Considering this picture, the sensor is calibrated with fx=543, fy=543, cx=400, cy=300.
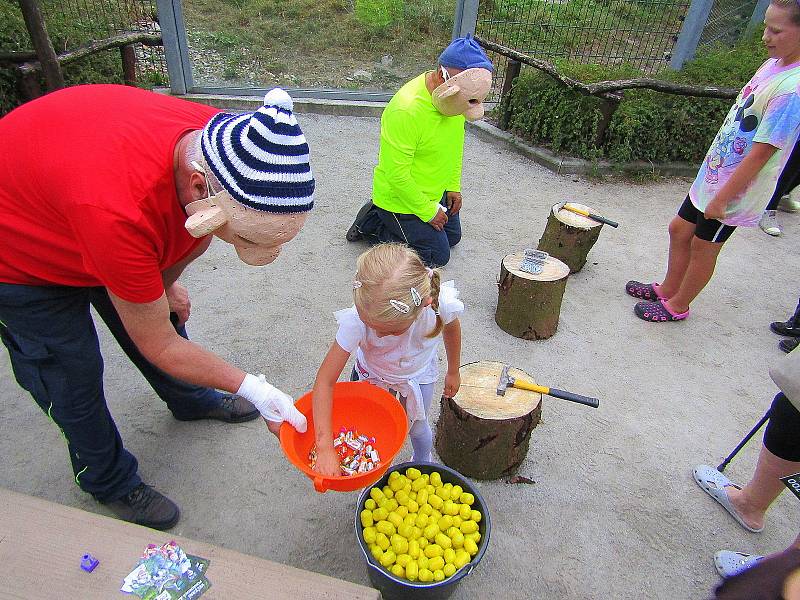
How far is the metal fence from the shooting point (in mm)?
6262

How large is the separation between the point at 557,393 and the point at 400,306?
889 millimetres

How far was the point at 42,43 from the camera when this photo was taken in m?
4.95

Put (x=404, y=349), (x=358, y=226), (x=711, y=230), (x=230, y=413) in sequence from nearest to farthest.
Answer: (x=404, y=349)
(x=230, y=413)
(x=711, y=230)
(x=358, y=226)

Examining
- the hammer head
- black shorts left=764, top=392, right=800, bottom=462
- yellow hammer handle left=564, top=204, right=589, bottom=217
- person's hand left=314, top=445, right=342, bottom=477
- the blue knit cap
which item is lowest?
yellow hammer handle left=564, top=204, right=589, bottom=217

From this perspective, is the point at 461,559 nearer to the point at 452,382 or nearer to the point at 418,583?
the point at 418,583

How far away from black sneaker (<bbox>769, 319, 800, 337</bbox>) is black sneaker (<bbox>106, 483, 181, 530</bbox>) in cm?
399

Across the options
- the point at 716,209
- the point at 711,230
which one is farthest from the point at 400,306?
Answer: the point at 711,230

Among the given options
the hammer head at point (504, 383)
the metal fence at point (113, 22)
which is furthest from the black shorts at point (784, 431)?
the metal fence at point (113, 22)

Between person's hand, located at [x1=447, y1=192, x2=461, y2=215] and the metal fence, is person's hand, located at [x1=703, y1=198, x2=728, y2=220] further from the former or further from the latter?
the metal fence

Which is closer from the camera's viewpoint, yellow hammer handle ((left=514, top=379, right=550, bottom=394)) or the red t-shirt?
the red t-shirt

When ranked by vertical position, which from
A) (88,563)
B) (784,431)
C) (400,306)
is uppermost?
(400,306)

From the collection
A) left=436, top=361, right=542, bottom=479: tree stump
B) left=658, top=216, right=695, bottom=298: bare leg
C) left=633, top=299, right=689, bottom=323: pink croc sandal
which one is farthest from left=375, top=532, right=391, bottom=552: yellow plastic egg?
left=658, top=216, right=695, bottom=298: bare leg

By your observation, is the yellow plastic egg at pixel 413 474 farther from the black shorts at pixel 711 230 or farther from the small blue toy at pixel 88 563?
the black shorts at pixel 711 230

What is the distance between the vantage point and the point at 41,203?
1584 mm
